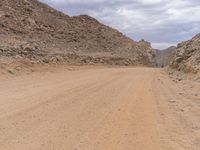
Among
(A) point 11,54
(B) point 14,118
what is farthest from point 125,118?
(A) point 11,54

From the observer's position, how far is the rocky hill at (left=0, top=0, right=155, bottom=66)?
1131 inches

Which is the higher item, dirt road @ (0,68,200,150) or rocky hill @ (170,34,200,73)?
rocky hill @ (170,34,200,73)

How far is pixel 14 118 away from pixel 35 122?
0.63 m

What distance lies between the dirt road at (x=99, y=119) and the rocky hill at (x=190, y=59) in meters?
6.22

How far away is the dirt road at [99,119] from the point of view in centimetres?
702

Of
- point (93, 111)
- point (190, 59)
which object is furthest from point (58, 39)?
point (93, 111)

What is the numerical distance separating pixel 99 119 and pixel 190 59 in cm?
1366

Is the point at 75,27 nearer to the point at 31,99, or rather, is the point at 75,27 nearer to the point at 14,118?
the point at 31,99

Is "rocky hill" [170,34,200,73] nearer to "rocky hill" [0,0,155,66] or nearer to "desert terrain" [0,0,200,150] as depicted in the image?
"desert terrain" [0,0,200,150]

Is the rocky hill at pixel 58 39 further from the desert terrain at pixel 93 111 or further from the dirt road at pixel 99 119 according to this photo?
the dirt road at pixel 99 119

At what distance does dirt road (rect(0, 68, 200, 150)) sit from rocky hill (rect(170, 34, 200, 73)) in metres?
6.22

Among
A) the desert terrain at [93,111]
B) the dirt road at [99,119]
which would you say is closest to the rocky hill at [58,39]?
the desert terrain at [93,111]

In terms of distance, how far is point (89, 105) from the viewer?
10.8 meters

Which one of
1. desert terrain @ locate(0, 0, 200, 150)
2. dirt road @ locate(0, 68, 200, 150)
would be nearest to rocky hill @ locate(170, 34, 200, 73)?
desert terrain @ locate(0, 0, 200, 150)
